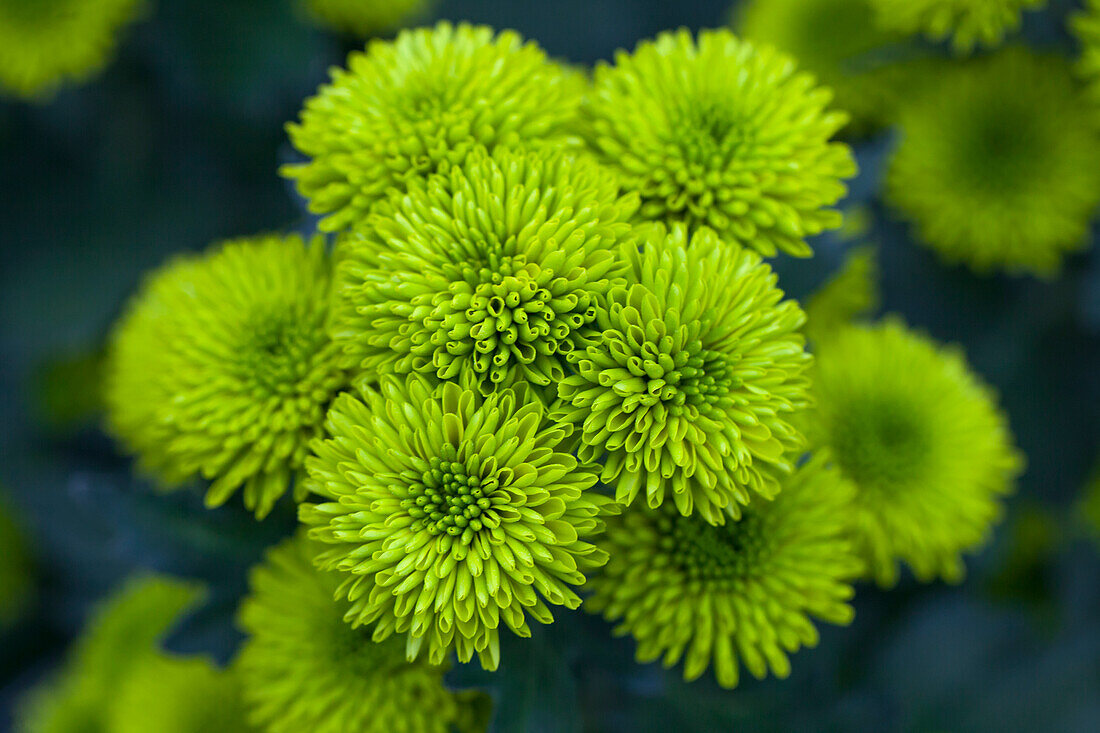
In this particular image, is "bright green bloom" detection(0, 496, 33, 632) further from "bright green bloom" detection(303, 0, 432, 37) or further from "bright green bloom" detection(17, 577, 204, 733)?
"bright green bloom" detection(303, 0, 432, 37)

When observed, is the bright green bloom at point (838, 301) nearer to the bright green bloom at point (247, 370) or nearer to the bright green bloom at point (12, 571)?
the bright green bloom at point (247, 370)

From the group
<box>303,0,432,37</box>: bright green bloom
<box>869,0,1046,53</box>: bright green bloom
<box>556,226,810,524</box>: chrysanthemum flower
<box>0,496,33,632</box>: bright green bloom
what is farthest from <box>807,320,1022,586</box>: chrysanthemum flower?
<box>0,496,33,632</box>: bright green bloom

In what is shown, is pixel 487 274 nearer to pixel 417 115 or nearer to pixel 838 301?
pixel 417 115

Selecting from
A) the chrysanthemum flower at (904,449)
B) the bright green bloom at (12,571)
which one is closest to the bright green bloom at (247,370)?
the chrysanthemum flower at (904,449)

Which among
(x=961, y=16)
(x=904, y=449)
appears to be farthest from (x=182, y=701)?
(x=961, y=16)

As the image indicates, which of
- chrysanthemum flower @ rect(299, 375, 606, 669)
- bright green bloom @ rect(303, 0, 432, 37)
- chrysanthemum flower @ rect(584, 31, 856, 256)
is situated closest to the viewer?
chrysanthemum flower @ rect(299, 375, 606, 669)

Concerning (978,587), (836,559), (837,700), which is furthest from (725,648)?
(978,587)

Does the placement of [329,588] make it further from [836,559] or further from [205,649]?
[836,559]
